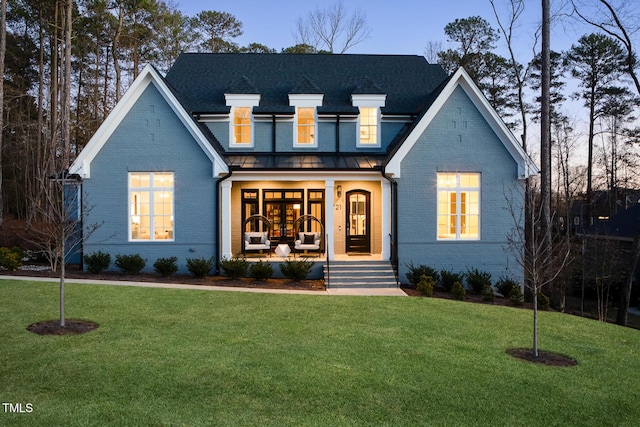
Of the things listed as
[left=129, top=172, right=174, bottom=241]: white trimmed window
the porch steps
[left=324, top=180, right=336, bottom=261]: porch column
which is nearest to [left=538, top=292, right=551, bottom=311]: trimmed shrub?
the porch steps

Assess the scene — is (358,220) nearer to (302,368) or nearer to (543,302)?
(543,302)

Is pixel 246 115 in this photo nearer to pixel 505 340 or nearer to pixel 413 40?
pixel 505 340

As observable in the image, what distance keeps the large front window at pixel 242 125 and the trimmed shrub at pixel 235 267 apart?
535cm

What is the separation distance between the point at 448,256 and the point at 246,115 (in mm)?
9089

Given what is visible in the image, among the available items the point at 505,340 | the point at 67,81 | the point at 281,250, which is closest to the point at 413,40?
the point at 67,81

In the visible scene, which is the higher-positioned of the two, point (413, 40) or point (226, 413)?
point (413, 40)

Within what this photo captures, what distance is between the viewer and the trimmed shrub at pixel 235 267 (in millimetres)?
14852

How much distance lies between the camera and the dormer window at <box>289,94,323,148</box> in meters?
18.5

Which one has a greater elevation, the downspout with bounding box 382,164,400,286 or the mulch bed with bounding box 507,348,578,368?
the downspout with bounding box 382,164,400,286

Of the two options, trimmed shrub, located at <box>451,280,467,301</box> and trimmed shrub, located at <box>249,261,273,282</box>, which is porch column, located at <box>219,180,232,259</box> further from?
trimmed shrub, located at <box>451,280,467,301</box>

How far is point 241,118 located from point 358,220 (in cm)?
595

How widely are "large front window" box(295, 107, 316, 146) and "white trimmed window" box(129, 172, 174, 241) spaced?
5184 millimetres

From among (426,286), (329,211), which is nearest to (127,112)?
(329,211)

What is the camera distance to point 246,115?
724 inches
